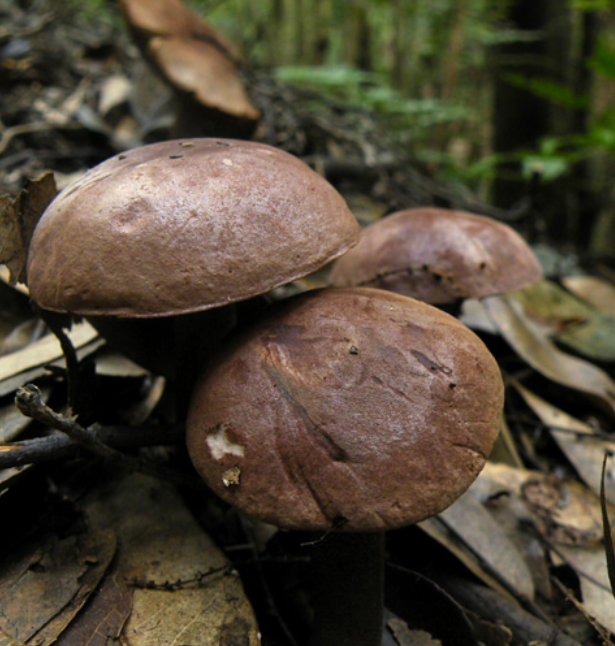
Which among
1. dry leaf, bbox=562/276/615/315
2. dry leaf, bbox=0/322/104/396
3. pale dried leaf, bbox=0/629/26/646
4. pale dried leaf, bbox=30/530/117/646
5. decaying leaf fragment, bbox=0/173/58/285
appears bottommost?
dry leaf, bbox=562/276/615/315

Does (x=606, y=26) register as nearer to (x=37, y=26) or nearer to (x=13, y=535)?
(x=37, y=26)

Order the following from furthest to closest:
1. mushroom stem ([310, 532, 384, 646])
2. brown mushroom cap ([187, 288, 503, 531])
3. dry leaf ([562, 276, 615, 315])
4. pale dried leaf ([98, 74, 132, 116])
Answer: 1. pale dried leaf ([98, 74, 132, 116])
2. dry leaf ([562, 276, 615, 315])
3. mushroom stem ([310, 532, 384, 646])
4. brown mushroom cap ([187, 288, 503, 531])

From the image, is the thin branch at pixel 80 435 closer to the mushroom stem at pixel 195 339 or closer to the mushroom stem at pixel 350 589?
the mushroom stem at pixel 195 339

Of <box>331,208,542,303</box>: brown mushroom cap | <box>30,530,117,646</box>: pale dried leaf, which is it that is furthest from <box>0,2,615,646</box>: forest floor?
<box>331,208,542,303</box>: brown mushroom cap

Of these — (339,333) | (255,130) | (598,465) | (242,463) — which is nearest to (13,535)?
(242,463)

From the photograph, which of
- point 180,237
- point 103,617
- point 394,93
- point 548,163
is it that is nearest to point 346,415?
point 180,237

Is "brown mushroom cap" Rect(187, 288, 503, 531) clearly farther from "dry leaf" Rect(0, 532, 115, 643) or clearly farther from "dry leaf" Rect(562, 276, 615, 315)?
"dry leaf" Rect(562, 276, 615, 315)

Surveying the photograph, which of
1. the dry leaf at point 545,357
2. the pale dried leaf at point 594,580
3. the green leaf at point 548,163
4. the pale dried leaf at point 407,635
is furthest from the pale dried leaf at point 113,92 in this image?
the pale dried leaf at point 594,580
